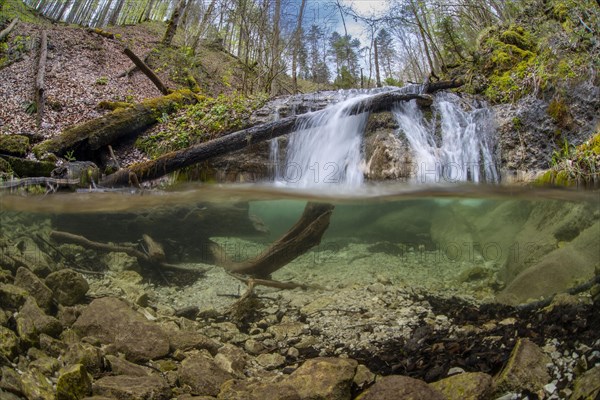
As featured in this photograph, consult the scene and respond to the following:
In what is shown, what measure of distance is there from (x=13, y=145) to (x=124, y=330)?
7.30 meters

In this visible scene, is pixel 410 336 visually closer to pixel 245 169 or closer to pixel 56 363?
pixel 56 363

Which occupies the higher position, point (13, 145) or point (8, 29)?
point (8, 29)

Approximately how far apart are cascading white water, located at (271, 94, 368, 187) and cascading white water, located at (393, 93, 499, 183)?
1123mm

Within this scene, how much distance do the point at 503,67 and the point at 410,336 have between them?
379 inches

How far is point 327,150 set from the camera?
387 inches

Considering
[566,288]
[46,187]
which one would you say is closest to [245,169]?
[46,187]

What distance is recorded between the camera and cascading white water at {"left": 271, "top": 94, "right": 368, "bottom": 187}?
362 inches

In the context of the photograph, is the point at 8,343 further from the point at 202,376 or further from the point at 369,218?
the point at 369,218

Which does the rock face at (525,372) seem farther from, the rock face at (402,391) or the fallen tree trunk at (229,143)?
the fallen tree trunk at (229,143)

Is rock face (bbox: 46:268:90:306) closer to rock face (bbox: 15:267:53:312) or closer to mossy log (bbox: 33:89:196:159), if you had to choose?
rock face (bbox: 15:267:53:312)

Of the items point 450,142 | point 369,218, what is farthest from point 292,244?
point 450,142

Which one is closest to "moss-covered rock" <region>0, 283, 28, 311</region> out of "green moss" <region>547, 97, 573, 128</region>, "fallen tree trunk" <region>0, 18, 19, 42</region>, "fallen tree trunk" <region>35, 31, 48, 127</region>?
"fallen tree trunk" <region>35, 31, 48, 127</region>

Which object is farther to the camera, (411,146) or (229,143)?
(229,143)

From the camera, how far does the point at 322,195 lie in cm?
775
